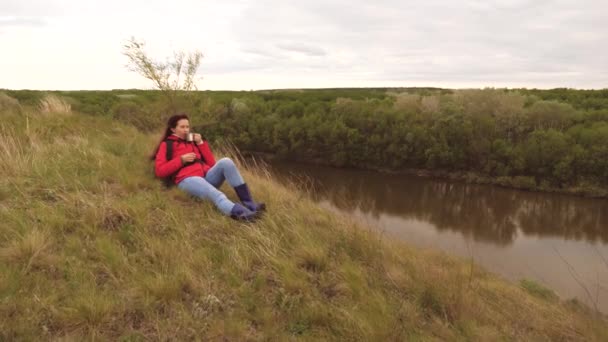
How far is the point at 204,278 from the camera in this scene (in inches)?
101

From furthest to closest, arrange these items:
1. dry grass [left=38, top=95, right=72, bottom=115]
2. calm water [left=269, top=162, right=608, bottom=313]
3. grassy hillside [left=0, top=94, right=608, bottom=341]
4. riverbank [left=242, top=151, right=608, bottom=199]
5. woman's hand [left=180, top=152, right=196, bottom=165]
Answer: riverbank [left=242, top=151, right=608, bottom=199], calm water [left=269, top=162, right=608, bottom=313], dry grass [left=38, top=95, right=72, bottom=115], woman's hand [left=180, top=152, right=196, bottom=165], grassy hillside [left=0, top=94, right=608, bottom=341]

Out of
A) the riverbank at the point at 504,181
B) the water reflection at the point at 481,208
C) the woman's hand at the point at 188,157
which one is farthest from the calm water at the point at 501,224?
the woman's hand at the point at 188,157

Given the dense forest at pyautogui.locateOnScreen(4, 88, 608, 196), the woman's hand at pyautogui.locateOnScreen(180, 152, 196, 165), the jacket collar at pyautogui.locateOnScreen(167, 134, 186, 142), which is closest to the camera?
the woman's hand at pyautogui.locateOnScreen(180, 152, 196, 165)

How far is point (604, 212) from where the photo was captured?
71.9 feet

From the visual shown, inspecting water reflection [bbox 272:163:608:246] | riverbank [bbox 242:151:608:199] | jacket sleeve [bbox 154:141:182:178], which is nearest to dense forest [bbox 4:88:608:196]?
riverbank [bbox 242:151:608:199]

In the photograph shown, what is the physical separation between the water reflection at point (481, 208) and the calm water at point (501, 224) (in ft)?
0.12

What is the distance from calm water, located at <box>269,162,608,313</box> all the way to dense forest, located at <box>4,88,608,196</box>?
183cm

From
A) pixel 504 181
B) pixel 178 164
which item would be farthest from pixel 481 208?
pixel 178 164

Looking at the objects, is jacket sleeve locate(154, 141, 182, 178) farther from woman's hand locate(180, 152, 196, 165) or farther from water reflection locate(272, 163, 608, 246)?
water reflection locate(272, 163, 608, 246)

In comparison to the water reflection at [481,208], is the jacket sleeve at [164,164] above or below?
above

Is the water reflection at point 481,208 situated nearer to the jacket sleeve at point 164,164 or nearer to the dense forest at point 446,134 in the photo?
the dense forest at point 446,134

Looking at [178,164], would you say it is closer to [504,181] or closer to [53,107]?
[53,107]

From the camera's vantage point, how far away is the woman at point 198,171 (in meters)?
3.71

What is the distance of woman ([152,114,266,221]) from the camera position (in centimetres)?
371
